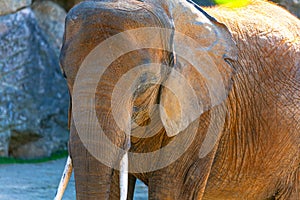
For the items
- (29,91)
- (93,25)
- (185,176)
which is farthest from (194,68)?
(29,91)

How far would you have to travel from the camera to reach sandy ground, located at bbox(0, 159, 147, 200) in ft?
21.4

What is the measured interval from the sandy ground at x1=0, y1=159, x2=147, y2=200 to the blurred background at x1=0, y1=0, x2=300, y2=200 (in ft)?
1.07

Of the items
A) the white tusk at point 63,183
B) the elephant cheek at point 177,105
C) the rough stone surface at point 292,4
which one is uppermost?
the elephant cheek at point 177,105

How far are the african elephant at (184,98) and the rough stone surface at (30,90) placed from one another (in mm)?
4004

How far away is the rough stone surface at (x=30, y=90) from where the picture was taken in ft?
27.1

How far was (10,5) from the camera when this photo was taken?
8359 mm

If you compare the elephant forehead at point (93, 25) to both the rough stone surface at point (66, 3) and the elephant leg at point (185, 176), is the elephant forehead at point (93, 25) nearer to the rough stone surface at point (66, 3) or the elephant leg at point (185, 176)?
the elephant leg at point (185, 176)

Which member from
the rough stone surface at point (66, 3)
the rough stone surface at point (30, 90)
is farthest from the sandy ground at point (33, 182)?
the rough stone surface at point (66, 3)

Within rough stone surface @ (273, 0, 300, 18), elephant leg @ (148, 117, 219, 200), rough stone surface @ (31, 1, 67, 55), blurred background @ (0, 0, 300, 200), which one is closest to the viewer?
elephant leg @ (148, 117, 219, 200)

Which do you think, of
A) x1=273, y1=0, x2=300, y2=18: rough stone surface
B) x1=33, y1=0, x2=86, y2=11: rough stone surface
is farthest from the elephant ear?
x1=33, y1=0, x2=86, y2=11: rough stone surface

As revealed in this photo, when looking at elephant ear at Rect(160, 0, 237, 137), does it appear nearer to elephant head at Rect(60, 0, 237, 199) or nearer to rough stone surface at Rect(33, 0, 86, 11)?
elephant head at Rect(60, 0, 237, 199)

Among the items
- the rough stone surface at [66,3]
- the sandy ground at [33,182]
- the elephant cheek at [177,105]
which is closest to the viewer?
the elephant cheek at [177,105]

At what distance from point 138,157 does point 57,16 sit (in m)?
4.84

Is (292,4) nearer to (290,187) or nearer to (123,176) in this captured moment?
(290,187)
